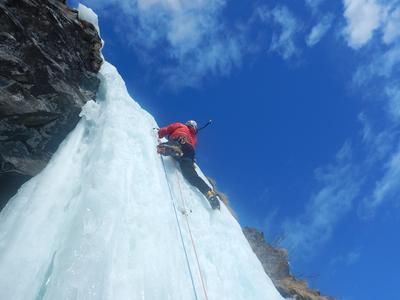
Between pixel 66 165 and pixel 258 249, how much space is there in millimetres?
8835

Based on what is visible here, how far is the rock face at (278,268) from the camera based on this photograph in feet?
37.0

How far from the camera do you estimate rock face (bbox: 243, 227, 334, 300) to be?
11.3 meters

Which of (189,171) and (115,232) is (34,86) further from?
(115,232)

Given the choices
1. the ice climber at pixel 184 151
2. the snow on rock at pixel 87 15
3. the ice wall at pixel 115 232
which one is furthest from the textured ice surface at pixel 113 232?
the snow on rock at pixel 87 15

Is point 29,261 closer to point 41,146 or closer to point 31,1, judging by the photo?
point 41,146

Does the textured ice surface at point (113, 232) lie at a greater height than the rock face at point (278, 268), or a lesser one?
lesser

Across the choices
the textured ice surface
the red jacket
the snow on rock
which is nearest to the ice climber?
the red jacket

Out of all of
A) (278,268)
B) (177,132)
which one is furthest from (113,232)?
(278,268)

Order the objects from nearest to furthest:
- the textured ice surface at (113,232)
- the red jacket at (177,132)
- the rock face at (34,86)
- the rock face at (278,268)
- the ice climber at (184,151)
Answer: the textured ice surface at (113,232)
the rock face at (34,86)
the ice climber at (184,151)
the red jacket at (177,132)
the rock face at (278,268)

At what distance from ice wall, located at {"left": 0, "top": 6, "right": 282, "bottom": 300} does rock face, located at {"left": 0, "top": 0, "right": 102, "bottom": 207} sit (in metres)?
0.33

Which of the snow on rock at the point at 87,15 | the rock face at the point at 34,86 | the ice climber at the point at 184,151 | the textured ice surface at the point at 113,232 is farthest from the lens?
the snow on rock at the point at 87,15

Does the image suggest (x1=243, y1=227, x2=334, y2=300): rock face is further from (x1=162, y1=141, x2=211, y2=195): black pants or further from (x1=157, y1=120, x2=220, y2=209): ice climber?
(x1=162, y1=141, x2=211, y2=195): black pants

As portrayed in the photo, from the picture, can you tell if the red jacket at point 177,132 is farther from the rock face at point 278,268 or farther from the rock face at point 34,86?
the rock face at point 278,268

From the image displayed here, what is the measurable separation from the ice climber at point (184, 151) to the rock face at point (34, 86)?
1.78 meters
